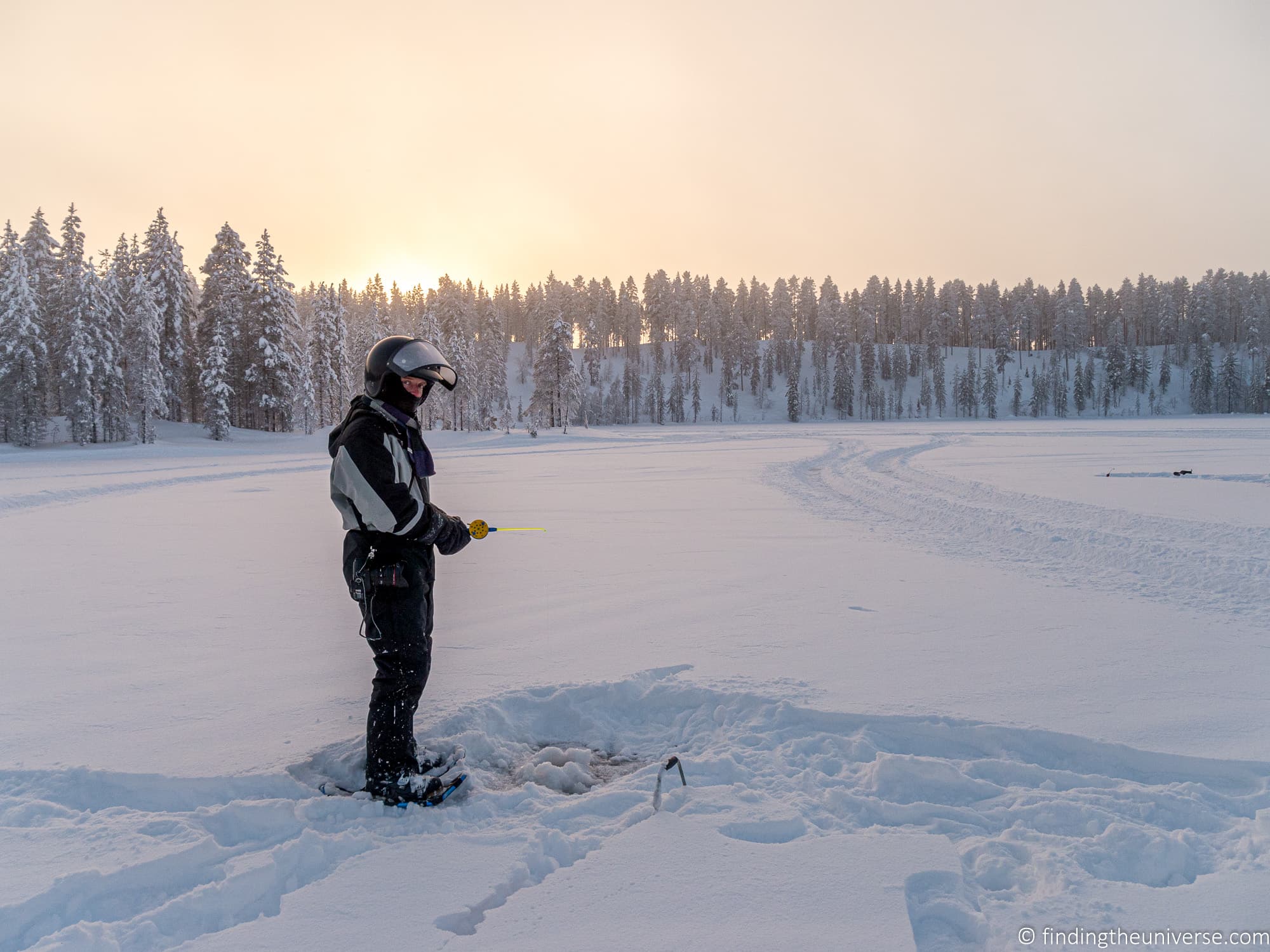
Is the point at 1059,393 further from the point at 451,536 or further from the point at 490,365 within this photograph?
the point at 451,536

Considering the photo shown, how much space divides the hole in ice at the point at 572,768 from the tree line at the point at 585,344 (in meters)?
32.6

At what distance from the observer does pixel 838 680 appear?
5086 millimetres

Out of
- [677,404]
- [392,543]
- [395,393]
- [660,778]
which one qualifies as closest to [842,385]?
[677,404]

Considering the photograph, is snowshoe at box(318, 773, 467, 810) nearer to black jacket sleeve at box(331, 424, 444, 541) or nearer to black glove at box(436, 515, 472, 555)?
black glove at box(436, 515, 472, 555)

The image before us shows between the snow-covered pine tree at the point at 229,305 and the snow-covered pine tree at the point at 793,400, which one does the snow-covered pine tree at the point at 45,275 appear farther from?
the snow-covered pine tree at the point at 793,400

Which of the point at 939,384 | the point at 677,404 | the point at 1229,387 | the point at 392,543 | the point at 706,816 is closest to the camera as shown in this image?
the point at 706,816

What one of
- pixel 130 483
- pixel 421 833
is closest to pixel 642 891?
pixel 421 833

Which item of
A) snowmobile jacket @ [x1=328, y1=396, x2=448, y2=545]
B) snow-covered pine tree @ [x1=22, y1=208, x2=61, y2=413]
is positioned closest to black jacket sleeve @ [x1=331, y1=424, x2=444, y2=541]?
snowmobile jacket @ [x1=328, y1=396, x2=448, y2=545]

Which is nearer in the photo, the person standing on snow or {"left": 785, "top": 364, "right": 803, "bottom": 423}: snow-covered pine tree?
the person standing on snow

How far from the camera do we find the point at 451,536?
3953 millimetres

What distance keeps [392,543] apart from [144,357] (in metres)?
51.9

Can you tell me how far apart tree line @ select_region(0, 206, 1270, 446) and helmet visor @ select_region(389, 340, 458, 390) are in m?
32.1

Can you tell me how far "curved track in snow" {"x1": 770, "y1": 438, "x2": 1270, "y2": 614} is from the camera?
26.2ft

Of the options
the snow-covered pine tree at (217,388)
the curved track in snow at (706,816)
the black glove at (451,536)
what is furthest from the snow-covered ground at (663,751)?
the snow-covered pine tree at (217,388)
